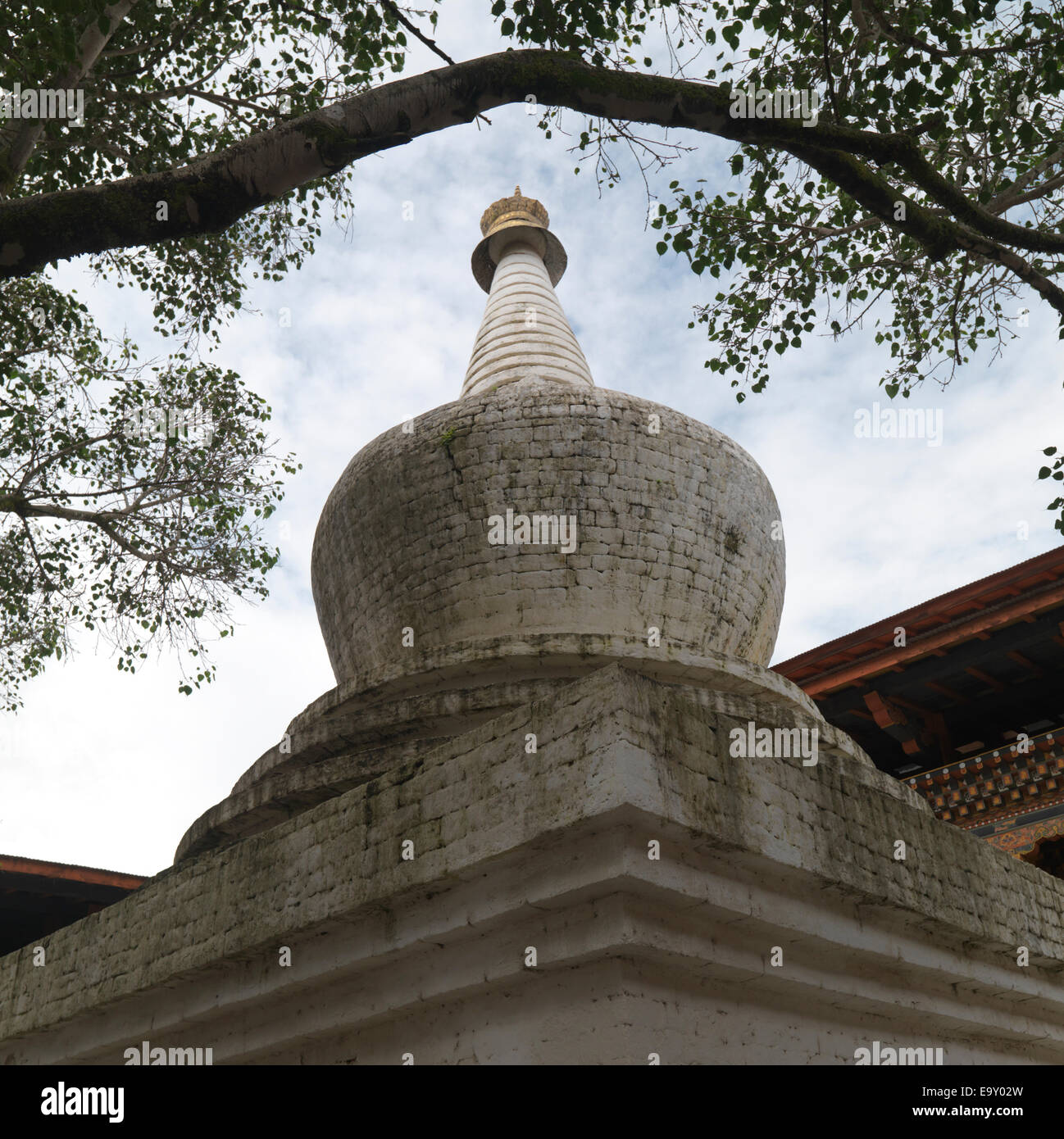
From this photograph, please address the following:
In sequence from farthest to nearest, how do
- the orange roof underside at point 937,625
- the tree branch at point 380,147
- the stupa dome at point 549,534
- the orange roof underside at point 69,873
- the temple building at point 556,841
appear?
the orange roof underside at point 69,873
the orange roof underside at point 937,625
the stupa dome at point 549,534
the tree branch at point 380,147
the temple building at point 556,841

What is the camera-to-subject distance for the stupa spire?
6.98 meters

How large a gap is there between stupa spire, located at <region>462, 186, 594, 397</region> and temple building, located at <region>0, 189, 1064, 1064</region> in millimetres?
550

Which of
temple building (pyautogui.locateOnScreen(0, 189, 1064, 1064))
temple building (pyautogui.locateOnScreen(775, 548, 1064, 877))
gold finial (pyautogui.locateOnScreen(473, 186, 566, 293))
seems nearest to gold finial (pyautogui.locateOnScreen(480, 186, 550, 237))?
gold finial (pyautogui.locateOnScreen(473, 186, 566, 293))

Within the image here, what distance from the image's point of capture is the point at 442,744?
3482 millimetres

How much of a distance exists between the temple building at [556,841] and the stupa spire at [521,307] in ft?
1.81

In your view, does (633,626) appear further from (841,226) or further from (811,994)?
(841,226)

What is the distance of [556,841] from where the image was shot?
9.95 ft

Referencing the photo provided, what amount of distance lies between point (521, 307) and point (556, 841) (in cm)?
567

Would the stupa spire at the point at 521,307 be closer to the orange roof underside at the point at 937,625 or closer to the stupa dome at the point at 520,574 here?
the stupa dome at the point at 520,574

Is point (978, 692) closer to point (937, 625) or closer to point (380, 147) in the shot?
point (937, 625)

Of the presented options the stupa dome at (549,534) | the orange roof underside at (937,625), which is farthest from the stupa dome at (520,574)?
the orange roof underside at (937,625)

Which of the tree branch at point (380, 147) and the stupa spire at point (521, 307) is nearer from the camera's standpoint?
the tree branch at point (380, 147)

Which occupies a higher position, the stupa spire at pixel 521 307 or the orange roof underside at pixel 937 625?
the stupa spire at pixel 521 307

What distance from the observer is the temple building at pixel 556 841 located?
9.96ft
